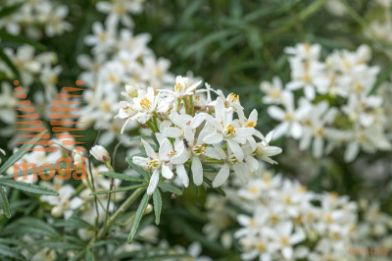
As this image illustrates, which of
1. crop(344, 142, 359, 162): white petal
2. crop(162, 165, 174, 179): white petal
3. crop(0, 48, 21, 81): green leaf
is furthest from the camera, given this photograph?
crop(344, 142, 359, 162): white petal

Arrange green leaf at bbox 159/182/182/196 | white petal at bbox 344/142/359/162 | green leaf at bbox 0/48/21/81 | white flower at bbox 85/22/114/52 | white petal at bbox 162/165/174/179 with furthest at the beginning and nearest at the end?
white flower at bbox 85/22/114/52
white petal at bbox 344/142/359/162
green leaf at bbox 0/48/21/81
green leaf at bbox 159/182/182/196
white petal at bbox 162/165/174/179

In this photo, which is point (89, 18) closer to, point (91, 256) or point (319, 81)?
point (319, 81)

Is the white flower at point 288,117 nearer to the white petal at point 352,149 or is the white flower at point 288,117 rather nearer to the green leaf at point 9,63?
the white petal at point 352,149

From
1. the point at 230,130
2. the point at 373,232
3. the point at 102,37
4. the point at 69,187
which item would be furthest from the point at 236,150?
the point at 373,232

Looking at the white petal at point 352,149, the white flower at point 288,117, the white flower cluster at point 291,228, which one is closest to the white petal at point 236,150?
the white flower cluster at point 291,228

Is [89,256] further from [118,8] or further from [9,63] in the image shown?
[118,8]

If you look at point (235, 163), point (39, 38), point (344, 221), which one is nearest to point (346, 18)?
point (344, 221)

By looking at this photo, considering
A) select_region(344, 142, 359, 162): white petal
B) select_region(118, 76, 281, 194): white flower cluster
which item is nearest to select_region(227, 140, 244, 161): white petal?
select_region(118, 76, 281, 194): white flower cluster

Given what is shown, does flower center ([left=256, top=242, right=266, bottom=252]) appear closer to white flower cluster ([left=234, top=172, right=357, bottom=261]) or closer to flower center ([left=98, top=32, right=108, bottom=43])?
white flower cluster ([left=234, top=172, right=357, bottom=261])
